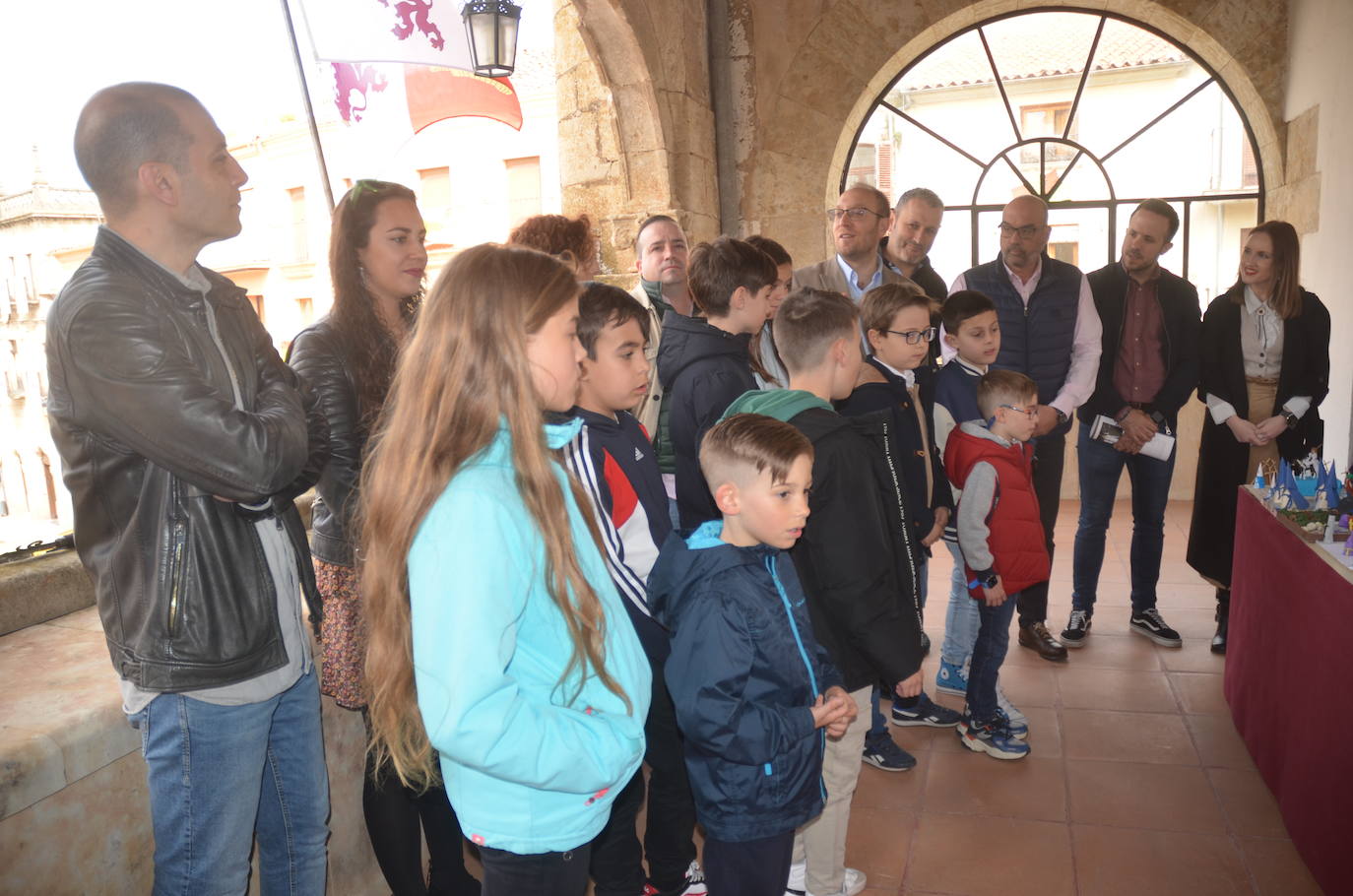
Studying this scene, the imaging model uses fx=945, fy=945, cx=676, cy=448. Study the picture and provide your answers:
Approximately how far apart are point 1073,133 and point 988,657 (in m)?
A: 4.49

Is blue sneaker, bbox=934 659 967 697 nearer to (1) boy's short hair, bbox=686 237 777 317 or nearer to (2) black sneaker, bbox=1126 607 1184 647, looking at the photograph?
(2) black sneaker, bbox=1126 607 1184 647

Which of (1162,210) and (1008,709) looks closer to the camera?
(1008,709)

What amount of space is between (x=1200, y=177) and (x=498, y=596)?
7.05m

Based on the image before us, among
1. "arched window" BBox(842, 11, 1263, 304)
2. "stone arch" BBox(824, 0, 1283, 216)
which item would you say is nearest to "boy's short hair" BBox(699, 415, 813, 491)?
"stone arch" BBox(824, 0, 1283, 216)

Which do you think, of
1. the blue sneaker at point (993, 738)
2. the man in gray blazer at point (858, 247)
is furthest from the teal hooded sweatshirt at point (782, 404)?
the man in gray blazer at point (858, 247)

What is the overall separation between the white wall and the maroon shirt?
1425 mm

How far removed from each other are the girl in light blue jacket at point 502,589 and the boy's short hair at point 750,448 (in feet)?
1.52

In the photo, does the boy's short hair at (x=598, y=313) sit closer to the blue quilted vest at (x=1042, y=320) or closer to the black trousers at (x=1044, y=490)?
the blue quilted vest at (x=1042, y=320)

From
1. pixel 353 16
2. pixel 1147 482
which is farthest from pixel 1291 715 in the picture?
pixel 353 16

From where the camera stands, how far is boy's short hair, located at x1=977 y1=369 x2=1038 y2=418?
301 centimetres

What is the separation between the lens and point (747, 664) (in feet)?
5.59

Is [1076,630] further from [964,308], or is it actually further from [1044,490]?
[964,308]

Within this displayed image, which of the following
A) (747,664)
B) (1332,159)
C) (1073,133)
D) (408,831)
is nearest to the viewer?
(747,664)

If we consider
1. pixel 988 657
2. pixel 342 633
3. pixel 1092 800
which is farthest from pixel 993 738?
pixel 342 633
